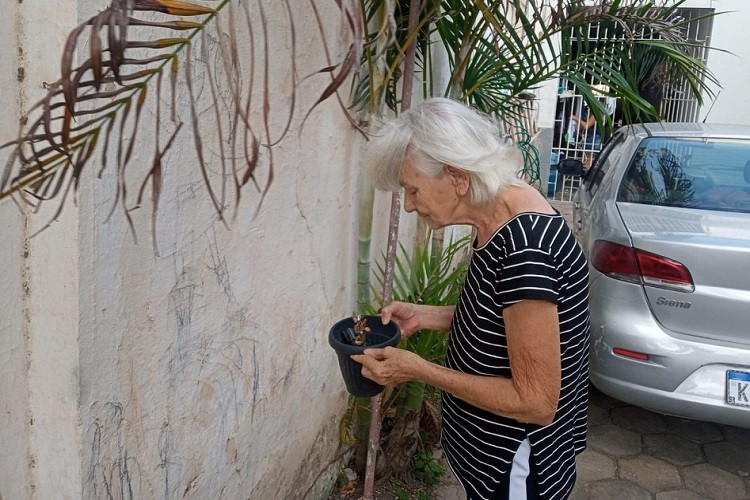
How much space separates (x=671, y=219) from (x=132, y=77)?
316 cm

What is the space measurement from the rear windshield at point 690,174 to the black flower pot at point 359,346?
2.23m

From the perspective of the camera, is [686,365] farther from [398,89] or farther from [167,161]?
[167,161]

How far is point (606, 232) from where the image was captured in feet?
12.2

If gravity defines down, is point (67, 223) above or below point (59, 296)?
above

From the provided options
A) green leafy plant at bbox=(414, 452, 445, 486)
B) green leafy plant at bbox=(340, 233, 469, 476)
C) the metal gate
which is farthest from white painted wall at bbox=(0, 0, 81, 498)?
the metal gate

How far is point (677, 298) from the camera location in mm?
3402

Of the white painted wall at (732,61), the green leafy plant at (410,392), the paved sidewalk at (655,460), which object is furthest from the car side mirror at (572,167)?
the white painted wall at (732,61)

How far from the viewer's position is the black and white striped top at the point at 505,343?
1716 mm

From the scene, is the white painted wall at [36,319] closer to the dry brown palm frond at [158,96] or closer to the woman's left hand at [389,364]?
the dry brown palm frond at [158,96]

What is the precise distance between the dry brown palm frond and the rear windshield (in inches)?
85.1

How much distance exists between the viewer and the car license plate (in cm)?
334

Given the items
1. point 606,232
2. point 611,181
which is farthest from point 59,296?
point 611,181

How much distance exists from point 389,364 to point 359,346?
5.2 inches

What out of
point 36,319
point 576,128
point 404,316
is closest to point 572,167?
point 404,316
